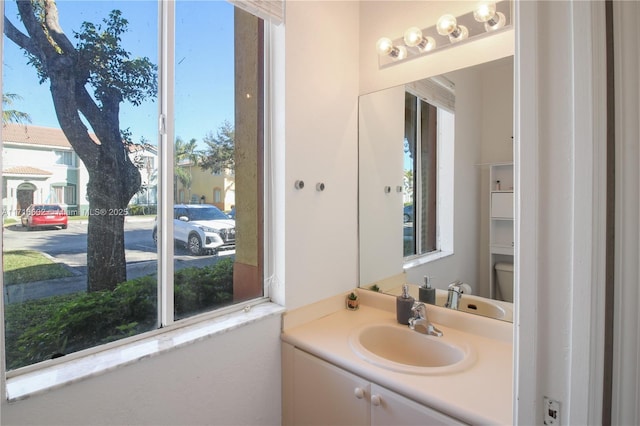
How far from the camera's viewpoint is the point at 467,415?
912 millimetres

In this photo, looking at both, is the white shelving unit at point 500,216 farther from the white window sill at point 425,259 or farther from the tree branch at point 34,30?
the tree branch at point 34,30

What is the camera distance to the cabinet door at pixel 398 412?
0.98 meters

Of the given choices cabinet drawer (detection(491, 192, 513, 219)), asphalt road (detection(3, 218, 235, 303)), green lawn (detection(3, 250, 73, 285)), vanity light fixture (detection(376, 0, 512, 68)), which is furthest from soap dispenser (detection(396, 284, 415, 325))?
green lawn (detection(3, 250, 73, 285))

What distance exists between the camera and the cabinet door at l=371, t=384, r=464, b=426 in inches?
38.4

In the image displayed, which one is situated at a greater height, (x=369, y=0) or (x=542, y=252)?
(x=369, y=0)

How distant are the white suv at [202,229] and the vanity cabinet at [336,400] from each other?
560 millimetres

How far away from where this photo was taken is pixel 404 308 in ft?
5.00

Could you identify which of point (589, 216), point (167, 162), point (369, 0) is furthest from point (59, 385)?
point (369, 0)

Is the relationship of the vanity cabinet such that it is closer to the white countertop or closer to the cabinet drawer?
the white countertop

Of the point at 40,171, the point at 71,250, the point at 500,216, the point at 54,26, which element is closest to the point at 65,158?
the point at 40,171

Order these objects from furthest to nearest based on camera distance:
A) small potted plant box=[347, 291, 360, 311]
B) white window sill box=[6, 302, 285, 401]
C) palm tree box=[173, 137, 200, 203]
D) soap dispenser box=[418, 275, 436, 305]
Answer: small potted plant box=[347, 291, 360, 311], soap dispenser box=[418, 275, 436, 305], palm tree box=[173, 137, 200, 203], white window sill box=[6, 302, 285, 401]

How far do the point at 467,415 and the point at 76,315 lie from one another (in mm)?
1269

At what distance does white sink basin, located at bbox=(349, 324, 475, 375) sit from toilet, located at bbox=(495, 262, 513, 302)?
313 mm

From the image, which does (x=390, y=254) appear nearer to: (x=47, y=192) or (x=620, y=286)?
(x=620, y=286)
